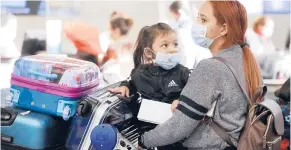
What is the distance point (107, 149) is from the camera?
163 centimetres

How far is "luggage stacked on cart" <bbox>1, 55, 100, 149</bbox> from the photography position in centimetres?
184

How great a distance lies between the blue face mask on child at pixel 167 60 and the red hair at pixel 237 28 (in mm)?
324

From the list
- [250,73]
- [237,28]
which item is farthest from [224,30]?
[250,73]

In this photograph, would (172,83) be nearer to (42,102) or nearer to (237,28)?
(237,28)

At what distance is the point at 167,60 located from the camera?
6.19 ft

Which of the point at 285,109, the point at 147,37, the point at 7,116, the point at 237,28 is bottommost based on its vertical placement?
the point at 285,109

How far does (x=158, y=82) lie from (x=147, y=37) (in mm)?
298

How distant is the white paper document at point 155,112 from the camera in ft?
5.63

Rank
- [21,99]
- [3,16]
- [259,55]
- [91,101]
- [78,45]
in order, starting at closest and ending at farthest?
[91,101]
[21,99]
[3,16]
[78,45]
[259,55]

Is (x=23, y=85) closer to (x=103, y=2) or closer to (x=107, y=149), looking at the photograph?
(x=107, y=149)

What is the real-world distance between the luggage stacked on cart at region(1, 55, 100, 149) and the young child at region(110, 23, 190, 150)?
0.71ft

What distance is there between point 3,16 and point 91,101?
1340 mm

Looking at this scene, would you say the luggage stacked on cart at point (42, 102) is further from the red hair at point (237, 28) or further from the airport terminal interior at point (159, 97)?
the red hair at point (237, 28)

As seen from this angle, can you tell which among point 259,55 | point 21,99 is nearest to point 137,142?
point 21,99
